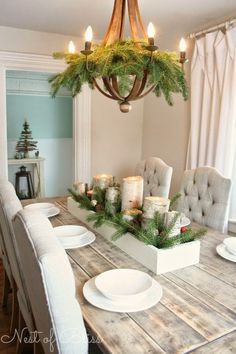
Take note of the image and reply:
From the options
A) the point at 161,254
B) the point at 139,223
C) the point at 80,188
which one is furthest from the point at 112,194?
the point at 161,254

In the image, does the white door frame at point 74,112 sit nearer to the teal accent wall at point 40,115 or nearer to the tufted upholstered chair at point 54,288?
the teal accent wall at point 40,115

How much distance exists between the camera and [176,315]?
3.76ft

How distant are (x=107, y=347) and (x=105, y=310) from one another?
0.61 feet

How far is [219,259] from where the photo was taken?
1.63m

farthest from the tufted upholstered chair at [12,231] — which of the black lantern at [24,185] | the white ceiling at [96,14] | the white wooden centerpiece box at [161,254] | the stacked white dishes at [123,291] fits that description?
the black lantern at [24,185]

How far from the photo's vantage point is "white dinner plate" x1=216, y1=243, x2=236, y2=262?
5.27 ft

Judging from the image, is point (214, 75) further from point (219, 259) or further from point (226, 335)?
point (226, 335)

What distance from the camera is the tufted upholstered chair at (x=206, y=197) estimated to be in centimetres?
219

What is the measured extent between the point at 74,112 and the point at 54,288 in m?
2.85

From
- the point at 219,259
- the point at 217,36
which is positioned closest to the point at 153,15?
the point at 217,36

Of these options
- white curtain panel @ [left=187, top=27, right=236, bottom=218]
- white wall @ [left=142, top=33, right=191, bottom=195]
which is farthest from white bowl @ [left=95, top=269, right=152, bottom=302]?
white wall @ [left=142, top=33, right=191, bottom=195]

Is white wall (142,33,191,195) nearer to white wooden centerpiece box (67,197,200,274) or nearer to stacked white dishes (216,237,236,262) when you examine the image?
stacked white dishes (216,237,236,262)

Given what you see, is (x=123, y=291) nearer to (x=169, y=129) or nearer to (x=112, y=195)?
(x=112, y=195)

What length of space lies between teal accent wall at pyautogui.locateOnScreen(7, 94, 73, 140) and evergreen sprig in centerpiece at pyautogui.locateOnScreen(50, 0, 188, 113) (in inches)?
139
